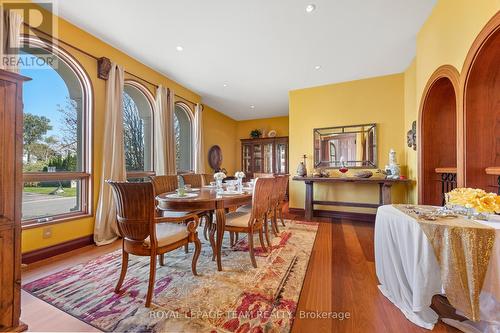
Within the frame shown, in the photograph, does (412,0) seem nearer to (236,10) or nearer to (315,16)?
(315,16)

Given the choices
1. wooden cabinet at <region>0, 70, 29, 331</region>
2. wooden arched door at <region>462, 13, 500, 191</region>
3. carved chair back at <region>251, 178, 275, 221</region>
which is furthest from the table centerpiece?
wooden cabinet at <region>0, 70, 29, 331</region>

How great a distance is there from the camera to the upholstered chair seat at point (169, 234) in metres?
1.68

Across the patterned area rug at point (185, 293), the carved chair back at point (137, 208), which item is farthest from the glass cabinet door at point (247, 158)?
the carved chair back at point (137, 208)

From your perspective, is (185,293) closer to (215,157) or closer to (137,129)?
(137,129)

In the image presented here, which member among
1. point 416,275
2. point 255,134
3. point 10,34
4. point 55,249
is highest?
point 10,34

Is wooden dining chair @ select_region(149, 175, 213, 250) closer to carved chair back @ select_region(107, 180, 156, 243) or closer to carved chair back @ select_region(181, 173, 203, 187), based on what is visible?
carved chair back @ select_region(181, 173, 203, 187)

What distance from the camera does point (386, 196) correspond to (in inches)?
141

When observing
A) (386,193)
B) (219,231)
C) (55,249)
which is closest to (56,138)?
(55,249)

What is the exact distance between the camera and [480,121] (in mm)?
1798

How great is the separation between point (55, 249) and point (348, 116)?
17.0 ft

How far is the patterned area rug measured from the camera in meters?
1.39

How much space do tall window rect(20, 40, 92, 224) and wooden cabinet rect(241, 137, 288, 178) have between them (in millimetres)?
4788

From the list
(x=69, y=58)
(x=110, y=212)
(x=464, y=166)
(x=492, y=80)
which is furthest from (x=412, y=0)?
(x=110, y=212)

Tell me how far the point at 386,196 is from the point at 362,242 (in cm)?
121
